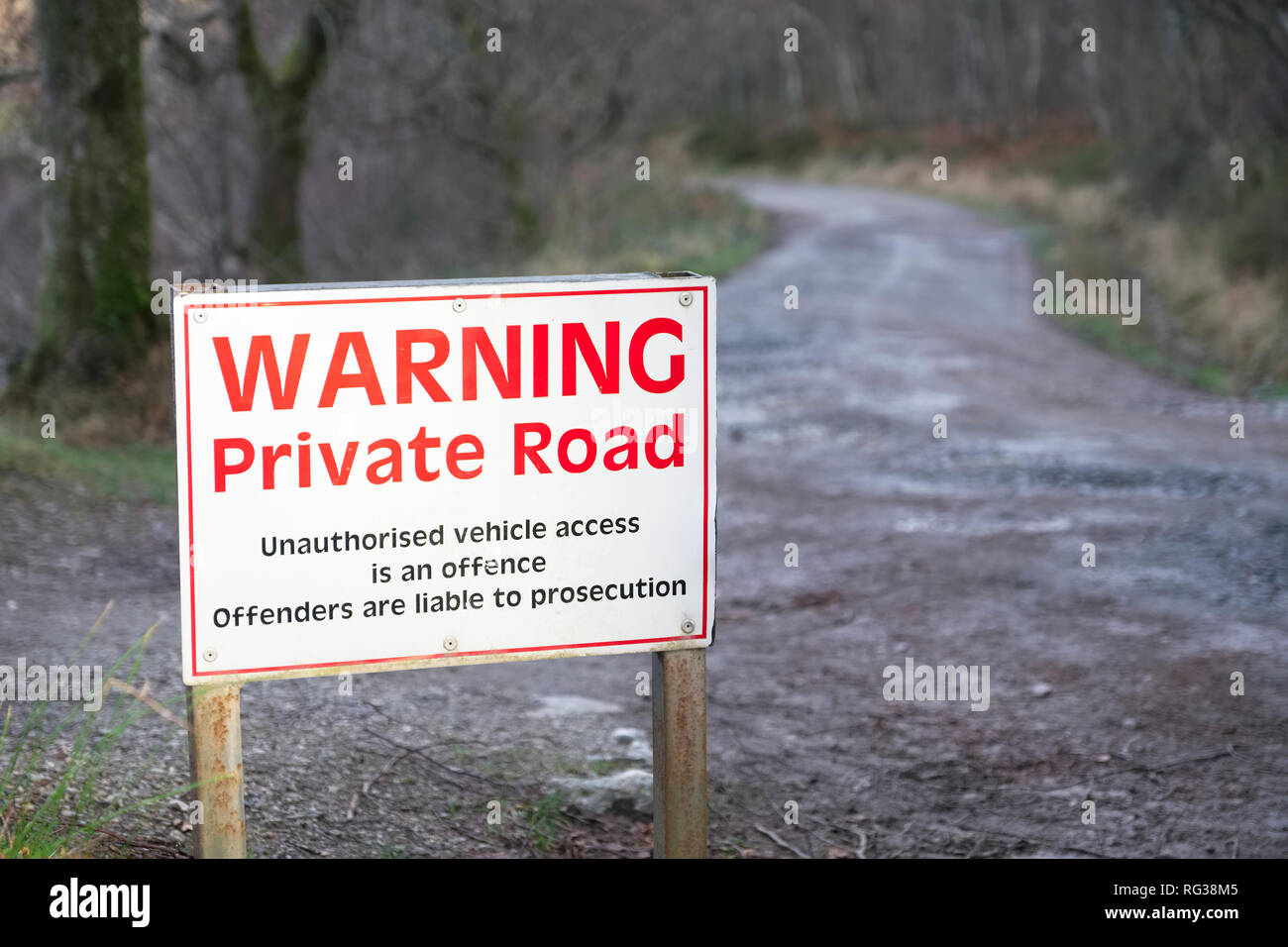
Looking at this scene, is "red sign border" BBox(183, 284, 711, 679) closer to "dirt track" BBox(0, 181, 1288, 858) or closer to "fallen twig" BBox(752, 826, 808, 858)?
"dirt track" BBox(0, 181, 1288, 858)

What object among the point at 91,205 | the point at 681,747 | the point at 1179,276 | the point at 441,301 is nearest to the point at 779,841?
the point at 681,747

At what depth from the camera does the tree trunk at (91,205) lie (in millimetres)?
9305

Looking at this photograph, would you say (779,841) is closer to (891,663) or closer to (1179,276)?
(891,663)

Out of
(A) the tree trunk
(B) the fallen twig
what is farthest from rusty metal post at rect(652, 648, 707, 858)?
(A) the tree trunk

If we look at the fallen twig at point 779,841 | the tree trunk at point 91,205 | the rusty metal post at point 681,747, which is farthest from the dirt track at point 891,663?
the tree trunk at point 91,205

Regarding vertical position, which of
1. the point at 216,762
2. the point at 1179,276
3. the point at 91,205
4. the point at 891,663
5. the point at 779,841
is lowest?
the point at 779,841

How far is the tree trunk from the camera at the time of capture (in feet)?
30.5

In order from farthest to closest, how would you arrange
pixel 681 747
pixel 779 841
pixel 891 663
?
pixel 891 663, pixel 779 841, pixel 681 747

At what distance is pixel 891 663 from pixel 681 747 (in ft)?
10.8

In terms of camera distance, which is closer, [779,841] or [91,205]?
[779,841]

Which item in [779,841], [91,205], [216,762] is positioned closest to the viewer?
[216,762]

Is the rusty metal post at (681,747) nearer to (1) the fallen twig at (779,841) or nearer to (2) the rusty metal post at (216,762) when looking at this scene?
(2) the rusty metal post at (216,762)

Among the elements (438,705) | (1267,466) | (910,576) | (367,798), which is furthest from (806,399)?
(367,798)

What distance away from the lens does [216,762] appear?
298 centimetres
